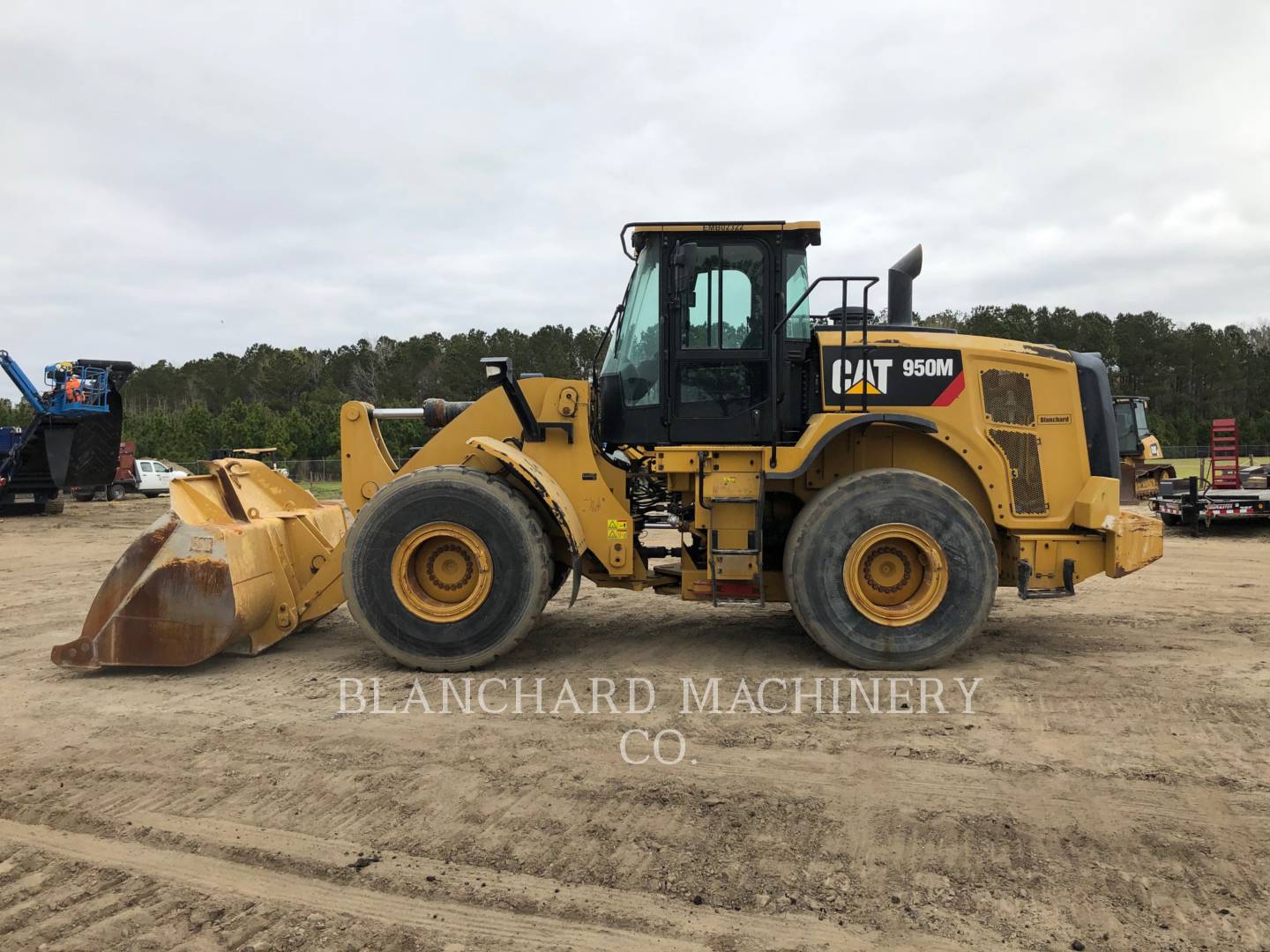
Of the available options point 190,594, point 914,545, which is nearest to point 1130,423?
point 914,545

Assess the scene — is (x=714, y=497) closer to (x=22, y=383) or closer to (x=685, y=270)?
(x=685, y=270)

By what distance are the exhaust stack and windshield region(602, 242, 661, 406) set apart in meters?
2.00

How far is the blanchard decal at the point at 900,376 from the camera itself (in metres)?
5.66

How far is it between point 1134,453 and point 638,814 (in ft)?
54.4

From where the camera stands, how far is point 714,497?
564cm

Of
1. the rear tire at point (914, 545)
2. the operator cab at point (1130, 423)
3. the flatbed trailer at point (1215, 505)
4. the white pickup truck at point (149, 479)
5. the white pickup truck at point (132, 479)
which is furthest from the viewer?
the white pickup truck at point (149, 479)

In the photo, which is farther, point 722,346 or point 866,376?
point 722,346

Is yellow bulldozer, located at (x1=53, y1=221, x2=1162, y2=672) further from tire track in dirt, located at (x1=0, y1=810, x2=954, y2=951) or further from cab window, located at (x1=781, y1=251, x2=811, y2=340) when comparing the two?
tire track in dirt, located at (x1=0, y1=810, x2=954, y2=951)

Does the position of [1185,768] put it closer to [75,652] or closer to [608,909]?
[608,909]

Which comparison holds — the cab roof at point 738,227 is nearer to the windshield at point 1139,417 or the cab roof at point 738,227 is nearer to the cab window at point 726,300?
the cab window at point 726,300

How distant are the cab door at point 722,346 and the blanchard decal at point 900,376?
538 millimetres

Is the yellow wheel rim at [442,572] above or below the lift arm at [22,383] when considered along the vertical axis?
below

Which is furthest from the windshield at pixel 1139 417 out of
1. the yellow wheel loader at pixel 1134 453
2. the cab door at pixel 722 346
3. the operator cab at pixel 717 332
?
the cab door at pixel 722 346

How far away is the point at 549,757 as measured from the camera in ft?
13.3
